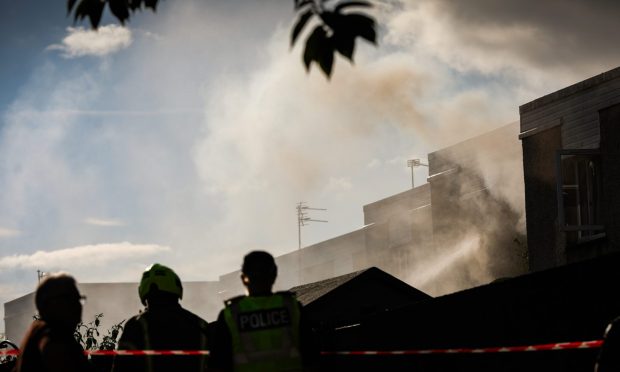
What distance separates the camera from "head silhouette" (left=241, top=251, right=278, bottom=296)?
20.2 feet

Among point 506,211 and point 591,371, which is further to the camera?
point 506,211

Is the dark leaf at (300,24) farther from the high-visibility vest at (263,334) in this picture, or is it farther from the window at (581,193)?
the window at (581,193)

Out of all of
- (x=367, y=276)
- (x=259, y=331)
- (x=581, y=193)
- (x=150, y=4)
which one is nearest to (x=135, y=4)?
(x=150, y=4)

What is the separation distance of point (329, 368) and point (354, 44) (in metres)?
11.4

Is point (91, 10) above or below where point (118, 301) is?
below

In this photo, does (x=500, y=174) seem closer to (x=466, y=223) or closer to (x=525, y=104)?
(x=466, y=223)

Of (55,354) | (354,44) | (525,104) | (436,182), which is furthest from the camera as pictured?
(436,182)

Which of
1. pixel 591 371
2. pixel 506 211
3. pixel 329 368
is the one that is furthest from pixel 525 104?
pixel 506 211

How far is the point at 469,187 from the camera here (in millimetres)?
56312

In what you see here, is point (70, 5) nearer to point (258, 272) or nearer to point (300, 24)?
point (300, 24)

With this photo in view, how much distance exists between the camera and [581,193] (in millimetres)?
23734

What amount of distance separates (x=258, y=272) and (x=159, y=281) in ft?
3.32

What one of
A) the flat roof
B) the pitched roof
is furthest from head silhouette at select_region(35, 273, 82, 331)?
the pitched roof

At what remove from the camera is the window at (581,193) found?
22875mm
